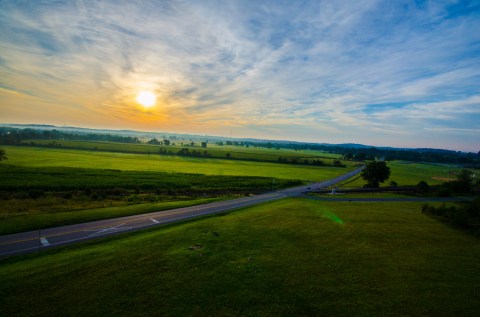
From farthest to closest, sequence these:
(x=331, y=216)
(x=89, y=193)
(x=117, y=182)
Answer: (x=117, y=182) < (x=89, y=193) < (x=331, y=216)

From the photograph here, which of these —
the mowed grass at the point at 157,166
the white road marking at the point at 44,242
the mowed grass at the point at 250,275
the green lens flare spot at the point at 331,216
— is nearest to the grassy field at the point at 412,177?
the mowed grass at the point at 157,166

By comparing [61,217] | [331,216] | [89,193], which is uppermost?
[331,216]

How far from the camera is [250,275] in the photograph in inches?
635

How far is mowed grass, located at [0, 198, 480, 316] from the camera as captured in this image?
42.5 feet

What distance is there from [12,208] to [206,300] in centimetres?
3618

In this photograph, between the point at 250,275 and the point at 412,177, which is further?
the point at 412,177

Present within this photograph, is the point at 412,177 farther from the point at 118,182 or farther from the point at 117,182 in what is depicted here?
the point at 117,182

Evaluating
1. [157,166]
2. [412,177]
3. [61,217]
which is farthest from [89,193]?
[412,177]

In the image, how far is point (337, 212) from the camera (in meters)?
36.3

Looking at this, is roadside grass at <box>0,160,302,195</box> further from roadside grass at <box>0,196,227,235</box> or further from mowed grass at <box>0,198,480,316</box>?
mowed grass at <box>0,198,480,316</box>

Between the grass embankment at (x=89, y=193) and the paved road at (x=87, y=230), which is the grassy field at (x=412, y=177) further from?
→ the paved road at (x=87, y=230)

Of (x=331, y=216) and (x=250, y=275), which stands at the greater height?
(x=250, y=275)

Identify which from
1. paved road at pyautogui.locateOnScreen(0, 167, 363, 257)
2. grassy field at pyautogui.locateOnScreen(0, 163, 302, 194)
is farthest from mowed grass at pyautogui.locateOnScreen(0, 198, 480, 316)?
grassy field at pyautogui.locateOnScreen(0, 163, 302, 194)

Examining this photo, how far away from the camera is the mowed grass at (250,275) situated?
511 inches
